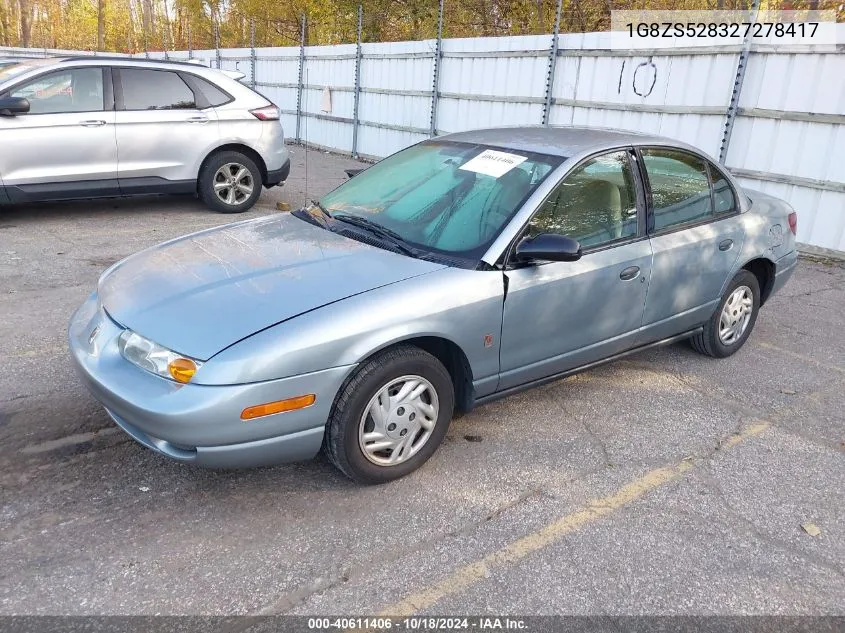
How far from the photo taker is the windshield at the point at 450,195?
11.1 ft

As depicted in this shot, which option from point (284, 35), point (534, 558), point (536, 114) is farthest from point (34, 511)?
point (284, 35)

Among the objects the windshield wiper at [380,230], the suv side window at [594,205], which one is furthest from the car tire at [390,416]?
the suv side window at [594,205]

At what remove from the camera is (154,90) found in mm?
7777

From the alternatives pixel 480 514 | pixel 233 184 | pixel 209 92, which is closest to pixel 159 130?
pixel 209 92

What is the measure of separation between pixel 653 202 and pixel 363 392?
217 centimetres

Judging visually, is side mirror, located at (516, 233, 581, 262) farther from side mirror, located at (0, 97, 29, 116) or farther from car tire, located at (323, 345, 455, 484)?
side mirror, located at (0, 97, 29, 116)

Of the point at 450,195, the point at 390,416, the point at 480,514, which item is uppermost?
the point at 450,195

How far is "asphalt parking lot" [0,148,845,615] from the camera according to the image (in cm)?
249

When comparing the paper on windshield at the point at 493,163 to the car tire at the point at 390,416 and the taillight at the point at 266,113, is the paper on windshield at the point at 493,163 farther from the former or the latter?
the taillight at the point at 266,113

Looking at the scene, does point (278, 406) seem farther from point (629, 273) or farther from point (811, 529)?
point (811, 529)

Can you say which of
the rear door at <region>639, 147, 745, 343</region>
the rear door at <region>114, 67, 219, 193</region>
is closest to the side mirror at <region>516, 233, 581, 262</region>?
the rear door at <region>639, 147, 745, 343</region>

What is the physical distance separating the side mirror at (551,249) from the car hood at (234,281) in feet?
1.52

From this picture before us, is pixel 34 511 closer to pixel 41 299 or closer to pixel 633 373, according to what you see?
pixel 41 299

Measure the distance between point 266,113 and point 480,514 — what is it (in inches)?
274
